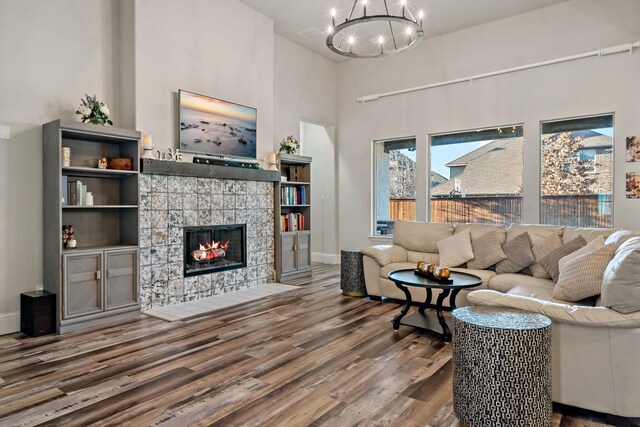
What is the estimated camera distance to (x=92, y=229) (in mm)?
4207

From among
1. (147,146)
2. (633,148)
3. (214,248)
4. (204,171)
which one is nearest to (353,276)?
(214,248)

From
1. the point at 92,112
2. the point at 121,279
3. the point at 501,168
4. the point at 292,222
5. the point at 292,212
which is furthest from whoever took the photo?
the point at 292,212

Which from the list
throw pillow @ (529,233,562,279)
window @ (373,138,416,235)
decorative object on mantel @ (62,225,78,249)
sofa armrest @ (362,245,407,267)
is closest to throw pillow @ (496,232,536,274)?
throw pillow @ (529,233,562,279)

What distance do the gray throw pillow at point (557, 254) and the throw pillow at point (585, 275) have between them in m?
0.93

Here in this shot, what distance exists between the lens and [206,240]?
5.10 meters

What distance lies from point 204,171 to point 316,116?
3106mm

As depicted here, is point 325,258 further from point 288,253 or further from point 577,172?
point 577,172

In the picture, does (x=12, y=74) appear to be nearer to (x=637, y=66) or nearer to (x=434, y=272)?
(x=434, y=272)

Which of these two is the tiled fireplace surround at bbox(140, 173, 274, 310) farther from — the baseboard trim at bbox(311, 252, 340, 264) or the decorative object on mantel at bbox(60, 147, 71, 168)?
the baseboard trim at bbox(311, 252, 340, 264)

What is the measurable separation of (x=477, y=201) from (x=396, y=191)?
55.8 inches

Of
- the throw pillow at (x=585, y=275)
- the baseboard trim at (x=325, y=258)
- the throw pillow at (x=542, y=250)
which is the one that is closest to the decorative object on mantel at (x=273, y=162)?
the baseboard trim at (x=325, y=258)

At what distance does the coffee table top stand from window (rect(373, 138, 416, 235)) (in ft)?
10.1

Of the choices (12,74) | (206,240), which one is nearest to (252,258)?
(206,240)

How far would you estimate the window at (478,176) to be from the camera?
5.96m
